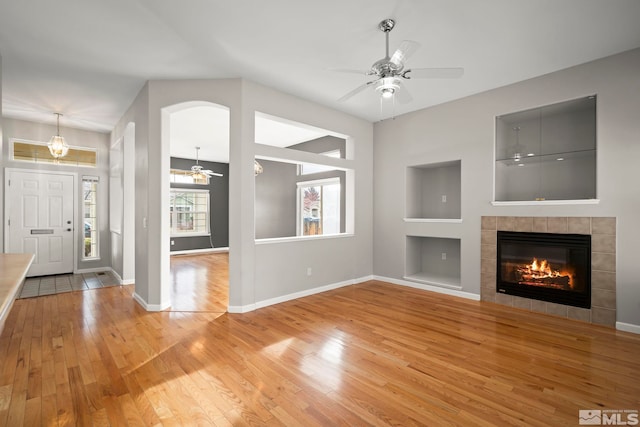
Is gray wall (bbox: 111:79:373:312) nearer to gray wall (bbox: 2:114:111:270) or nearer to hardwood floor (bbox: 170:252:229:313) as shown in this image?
hardwood floor (bbox: 170:252:229:313)

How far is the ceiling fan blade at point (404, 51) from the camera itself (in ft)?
7.68

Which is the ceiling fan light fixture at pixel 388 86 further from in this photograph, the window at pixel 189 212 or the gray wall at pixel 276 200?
the window at pixel 189 212

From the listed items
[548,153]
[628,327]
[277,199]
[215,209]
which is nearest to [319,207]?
[277,199]

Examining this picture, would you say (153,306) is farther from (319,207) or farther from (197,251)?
(197,251)

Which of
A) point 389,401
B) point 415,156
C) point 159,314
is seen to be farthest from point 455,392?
point 415,156

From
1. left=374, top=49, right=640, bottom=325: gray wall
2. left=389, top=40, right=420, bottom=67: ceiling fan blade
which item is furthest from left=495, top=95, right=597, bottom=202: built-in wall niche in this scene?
left=389, top=40, right=420, bottom=67: ceiling fan blade

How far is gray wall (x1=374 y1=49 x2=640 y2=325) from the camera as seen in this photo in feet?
10.8

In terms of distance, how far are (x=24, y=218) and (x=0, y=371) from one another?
176 inches

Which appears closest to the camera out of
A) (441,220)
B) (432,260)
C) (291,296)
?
(291,296)

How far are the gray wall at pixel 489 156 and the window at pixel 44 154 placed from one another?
5.93m

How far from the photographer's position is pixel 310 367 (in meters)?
2.54

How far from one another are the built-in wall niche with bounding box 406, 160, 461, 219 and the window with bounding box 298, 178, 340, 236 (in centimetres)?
218

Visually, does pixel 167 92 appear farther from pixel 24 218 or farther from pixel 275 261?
pixel 24 218

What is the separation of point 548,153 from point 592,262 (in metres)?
1.49
